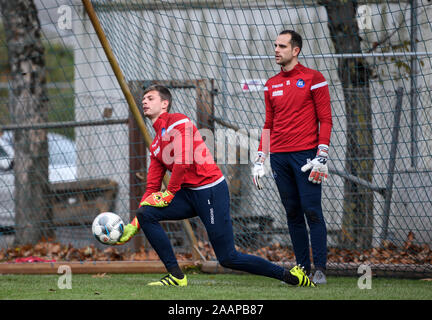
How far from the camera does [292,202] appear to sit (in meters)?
5.91

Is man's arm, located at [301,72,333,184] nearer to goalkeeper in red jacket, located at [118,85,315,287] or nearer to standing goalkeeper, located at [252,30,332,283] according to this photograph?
standing goalkeeper, located at [252,30,332,283]

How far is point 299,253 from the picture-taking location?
597cm

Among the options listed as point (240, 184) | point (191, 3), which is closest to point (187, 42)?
point (191, 3)

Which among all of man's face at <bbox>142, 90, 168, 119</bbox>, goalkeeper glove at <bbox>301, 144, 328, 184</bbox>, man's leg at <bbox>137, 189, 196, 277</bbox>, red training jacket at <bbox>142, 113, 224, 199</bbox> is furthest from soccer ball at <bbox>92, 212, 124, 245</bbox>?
goalkeeper glove at <bbox>301, 144, 328, 184</bbox>

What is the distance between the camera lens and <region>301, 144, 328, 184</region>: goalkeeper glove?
5.59m

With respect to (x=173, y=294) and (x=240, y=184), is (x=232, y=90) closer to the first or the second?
(x=240, y=184)

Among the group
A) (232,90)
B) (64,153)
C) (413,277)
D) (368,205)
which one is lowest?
(413,277)

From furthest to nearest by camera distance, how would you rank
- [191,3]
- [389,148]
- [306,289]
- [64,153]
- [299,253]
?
[64,153], [389,148], [191,3], [299,253], [306,289]

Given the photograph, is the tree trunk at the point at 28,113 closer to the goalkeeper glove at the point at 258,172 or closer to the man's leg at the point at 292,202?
the goalkeeper glove at the point at 258,172

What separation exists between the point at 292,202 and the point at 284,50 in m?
1.32

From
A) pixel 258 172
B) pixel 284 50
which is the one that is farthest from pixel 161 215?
pixel 284 50

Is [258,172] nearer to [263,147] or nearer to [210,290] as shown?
[263,147]
